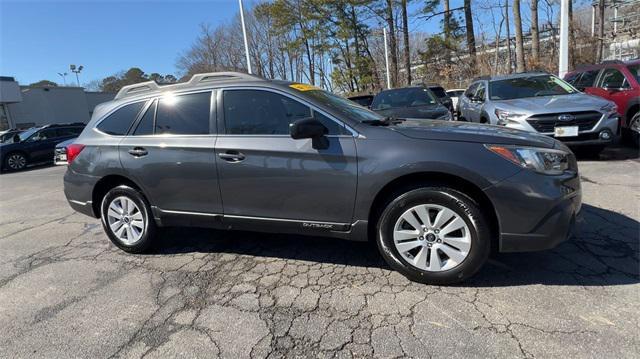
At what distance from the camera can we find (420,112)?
800cm

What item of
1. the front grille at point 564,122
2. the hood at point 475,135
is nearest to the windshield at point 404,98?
the front grille at point 564,122

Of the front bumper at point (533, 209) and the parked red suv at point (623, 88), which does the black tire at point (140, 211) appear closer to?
the front bumper at point (533, 209)

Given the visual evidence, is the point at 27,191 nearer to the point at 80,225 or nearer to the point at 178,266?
the point at 80,225

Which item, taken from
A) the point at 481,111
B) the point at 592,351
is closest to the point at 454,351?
the point at 592,351

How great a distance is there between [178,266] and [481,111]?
634 cm

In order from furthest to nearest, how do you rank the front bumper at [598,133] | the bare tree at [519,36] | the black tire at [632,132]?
the bare tree at [519,36], the black tire at [632,132], the front bumper at [598,133]

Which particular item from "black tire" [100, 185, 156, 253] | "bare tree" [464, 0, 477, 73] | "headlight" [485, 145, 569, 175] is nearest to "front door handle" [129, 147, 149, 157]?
"black tire" [100, 185, 156, 253]

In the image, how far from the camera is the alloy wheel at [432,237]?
9.76 ft

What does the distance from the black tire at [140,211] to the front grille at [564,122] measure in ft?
19.5

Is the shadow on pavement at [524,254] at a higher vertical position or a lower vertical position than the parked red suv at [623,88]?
lower

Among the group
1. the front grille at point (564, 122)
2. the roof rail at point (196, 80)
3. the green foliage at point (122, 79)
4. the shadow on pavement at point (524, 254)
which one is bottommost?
the shadow on pavement at point (524, 254)

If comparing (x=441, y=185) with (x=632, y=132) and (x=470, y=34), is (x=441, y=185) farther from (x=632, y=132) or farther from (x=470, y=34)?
(x=470, y=34)

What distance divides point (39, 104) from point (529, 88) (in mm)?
43105

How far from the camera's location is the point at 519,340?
2396mm
